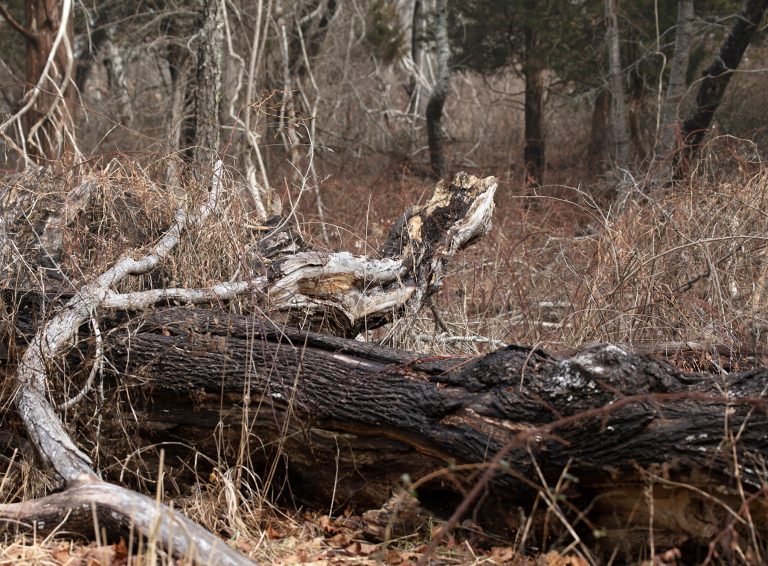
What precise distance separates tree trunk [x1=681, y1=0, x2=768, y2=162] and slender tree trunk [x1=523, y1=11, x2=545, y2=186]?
3.06m

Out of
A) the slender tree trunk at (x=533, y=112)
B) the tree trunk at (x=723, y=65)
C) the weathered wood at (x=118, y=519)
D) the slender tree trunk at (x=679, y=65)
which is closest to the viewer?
the weathered wood at (x=118, y=519)

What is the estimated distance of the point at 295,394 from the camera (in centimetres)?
372

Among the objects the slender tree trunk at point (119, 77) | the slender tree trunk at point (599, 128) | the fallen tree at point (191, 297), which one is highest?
the slender tree trunk at point (119, 77)

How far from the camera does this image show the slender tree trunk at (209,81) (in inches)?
297

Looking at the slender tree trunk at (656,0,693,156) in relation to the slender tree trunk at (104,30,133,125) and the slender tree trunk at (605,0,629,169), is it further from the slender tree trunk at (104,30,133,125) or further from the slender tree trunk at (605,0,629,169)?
the slender tree trunk at (104,30,133,125)

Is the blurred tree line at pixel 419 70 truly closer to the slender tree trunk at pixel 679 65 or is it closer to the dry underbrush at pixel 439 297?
the slender tree trunk at pixel 679 65

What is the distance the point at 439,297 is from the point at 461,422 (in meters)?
3.49

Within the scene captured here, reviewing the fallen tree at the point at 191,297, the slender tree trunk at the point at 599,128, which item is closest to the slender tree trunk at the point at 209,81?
the fallen tree at the point at 191,297

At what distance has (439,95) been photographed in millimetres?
14000

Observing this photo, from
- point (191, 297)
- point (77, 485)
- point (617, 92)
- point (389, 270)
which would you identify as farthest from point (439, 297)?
point (617, 92)

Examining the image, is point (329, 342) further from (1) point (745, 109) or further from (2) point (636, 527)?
(1) point (745, 109)

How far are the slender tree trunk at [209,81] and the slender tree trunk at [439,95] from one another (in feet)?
18.8

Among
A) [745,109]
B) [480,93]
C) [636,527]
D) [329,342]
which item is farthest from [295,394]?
[480,93]

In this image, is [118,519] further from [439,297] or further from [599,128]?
[599,128]
